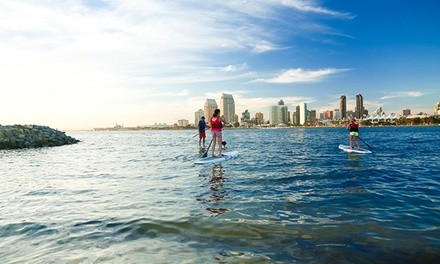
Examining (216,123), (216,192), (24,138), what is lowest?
(216,192)

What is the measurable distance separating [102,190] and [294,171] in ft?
30.6

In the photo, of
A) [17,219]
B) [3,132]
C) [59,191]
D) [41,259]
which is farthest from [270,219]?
[3,132]

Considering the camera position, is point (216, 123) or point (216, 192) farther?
point (216, 123)

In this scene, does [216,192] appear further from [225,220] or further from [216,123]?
[216,123]

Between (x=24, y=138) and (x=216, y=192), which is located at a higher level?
(x=24, y=138)

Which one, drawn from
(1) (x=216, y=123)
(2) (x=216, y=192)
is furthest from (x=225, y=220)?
(1) (x=216, y=123)

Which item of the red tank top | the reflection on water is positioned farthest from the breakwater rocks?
the reflection on water

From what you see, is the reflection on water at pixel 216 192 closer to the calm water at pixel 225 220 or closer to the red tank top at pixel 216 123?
the calm water at pixel 225 220

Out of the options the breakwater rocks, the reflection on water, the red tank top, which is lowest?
the reflection on water

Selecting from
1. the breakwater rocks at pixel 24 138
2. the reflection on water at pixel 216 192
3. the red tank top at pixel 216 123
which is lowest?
the reflection on water at pixel 216 192

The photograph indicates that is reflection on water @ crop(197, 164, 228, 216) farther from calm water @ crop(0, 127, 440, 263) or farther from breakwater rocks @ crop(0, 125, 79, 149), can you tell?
breakwater rocks @ crop(0, 125, 79, 149)

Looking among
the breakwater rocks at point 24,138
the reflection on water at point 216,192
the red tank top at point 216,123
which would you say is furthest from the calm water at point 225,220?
the breakwater rocks at point 24,138

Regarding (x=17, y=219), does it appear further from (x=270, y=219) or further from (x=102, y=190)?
(x=270, y=219)

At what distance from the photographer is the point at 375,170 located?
1630 centimetres
